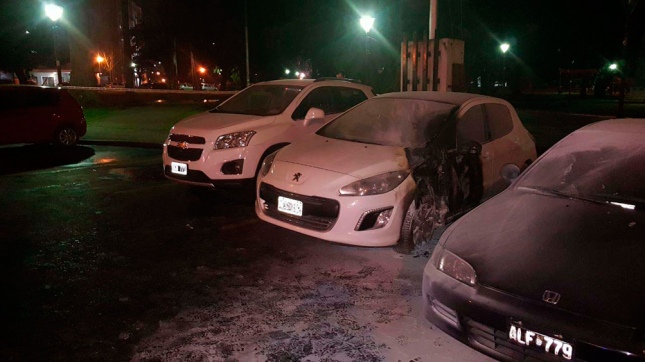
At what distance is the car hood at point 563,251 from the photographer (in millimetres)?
2752

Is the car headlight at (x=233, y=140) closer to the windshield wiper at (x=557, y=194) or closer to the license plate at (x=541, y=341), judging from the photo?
the windshield wiper at (x=557, y=194)

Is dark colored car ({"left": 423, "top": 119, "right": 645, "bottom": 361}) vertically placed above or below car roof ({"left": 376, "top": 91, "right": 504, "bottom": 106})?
below

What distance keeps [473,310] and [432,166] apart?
2634 mm

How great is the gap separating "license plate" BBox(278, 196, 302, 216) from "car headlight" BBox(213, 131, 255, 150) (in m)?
2.00

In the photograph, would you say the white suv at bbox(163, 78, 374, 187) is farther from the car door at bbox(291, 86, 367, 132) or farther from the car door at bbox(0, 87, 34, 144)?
the car door at bbox(0, 87, 34, 144)

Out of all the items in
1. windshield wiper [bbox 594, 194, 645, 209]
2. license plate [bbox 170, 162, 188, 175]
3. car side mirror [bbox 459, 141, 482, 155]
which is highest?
car side mirror [bbox 459, 141, 482, 155]

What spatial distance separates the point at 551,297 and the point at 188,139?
5.61 meters

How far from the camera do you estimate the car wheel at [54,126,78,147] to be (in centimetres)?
1268

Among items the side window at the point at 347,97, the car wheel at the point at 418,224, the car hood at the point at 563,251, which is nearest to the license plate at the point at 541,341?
the car hood at the point at 563,251

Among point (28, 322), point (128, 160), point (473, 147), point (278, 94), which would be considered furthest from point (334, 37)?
point (28, 322)

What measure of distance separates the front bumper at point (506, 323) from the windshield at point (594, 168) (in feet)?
4.36

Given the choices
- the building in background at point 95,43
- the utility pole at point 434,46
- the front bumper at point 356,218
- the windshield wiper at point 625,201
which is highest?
the building in background at point 95,43

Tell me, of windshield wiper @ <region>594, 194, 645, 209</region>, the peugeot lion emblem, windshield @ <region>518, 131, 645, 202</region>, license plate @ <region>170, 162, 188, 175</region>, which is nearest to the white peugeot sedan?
windshield @ <region>518, 131, 645, 202</region>

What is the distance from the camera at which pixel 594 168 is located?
13.1 ft
